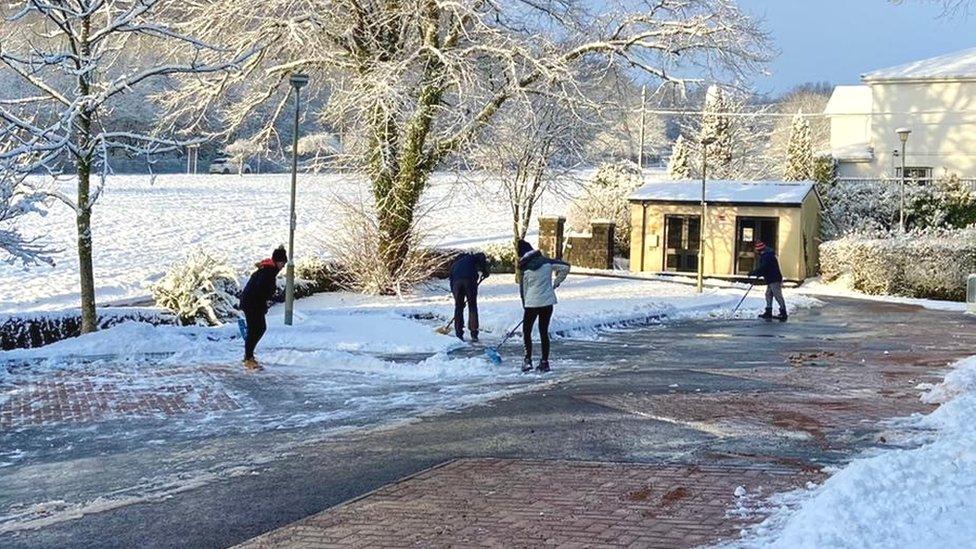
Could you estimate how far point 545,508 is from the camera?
23.5 feet

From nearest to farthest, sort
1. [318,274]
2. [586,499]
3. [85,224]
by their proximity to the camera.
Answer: [586,499] → [85,224] → [318,274]

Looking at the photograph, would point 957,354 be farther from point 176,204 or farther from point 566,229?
point 176,204

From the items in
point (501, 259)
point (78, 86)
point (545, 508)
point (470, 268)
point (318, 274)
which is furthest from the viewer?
point (501, 259)

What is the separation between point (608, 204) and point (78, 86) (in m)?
29.7

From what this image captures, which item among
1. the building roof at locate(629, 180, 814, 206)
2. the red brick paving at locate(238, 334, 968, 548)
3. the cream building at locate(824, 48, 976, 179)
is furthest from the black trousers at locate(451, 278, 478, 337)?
the cream building at locate(824, 48, 976, 179)

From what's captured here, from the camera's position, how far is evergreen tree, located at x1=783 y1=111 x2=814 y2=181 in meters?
50.4

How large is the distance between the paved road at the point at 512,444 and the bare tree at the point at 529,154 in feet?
49.7

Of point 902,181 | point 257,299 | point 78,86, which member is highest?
point 78,86

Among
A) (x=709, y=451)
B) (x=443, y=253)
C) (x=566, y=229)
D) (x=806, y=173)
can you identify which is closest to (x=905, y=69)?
(x=806, y=173)

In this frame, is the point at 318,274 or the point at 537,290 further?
the point at 318,274

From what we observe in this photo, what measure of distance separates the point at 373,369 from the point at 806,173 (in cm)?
3942

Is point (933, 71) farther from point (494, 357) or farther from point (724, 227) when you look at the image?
point (494, 357)

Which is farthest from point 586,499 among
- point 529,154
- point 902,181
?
point 902,181

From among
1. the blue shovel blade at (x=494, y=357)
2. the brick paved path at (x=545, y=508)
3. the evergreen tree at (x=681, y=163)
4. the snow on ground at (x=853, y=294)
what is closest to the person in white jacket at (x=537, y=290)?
the blue shovel blade at (x=494, y=357)
